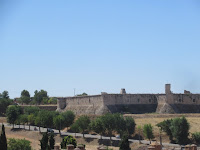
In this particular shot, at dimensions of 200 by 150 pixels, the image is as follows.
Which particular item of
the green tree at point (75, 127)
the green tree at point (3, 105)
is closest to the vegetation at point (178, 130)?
the green tree at point (75, 127)

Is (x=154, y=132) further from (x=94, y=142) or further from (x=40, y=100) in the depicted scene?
(x=40, y=100)

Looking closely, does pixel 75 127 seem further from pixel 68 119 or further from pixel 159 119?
pixel 159 119

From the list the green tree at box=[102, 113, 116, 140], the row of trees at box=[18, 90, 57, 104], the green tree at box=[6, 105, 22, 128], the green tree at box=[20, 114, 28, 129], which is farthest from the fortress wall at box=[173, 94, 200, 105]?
the row of trees at box=[18, 90, 57, 104]

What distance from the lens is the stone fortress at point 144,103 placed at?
7644 cm

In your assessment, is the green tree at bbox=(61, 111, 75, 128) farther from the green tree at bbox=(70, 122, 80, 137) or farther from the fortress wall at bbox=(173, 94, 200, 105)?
the fortress wall at bbox=(173, 94, 200, 105)

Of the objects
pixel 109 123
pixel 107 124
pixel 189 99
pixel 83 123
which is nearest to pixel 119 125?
pixel 109 123

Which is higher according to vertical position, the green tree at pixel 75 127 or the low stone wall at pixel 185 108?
the low stone wall at pixel 185 108

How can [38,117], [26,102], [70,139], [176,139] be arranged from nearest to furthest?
[70,139], [176,139], [38,117], [26,102]

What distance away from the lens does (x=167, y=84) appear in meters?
77.1

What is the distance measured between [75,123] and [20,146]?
18.9 meters

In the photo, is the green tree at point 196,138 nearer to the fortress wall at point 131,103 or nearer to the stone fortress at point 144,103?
the stone fortress at point 144,103

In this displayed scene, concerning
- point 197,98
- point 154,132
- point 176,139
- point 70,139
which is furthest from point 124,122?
point 197,98

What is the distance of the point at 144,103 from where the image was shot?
8006cm

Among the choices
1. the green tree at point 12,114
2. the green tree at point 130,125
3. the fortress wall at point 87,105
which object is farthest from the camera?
the green tree at point 12,114
